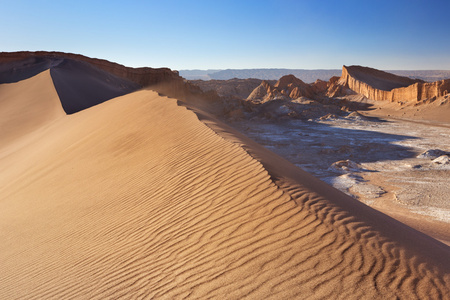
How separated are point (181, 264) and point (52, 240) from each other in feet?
8.40

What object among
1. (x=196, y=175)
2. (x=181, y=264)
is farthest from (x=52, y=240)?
(x=181, y=264)

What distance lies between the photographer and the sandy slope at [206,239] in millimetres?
2561

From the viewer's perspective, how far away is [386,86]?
3828 centimetres

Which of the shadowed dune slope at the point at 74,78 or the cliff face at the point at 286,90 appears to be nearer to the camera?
the shadowed dune slope at the point at 74,78

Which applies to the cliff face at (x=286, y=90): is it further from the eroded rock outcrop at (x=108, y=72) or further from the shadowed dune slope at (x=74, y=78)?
the shadowed dune slope at (x=74, y=78)

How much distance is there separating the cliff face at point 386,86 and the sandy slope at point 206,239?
2817cm

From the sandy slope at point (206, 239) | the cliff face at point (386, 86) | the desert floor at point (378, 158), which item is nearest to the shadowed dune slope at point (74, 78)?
the desert floor at point (378, 158)

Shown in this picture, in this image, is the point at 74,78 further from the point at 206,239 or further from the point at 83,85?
the point at 206,239

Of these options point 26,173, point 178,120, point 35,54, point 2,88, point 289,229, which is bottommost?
point 26,173

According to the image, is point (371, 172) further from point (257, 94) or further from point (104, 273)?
point (257, 94)

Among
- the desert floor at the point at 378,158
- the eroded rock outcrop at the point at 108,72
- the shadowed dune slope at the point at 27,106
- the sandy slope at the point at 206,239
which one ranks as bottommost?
the desert floor at the point at 378,158

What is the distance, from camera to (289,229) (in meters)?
3.06

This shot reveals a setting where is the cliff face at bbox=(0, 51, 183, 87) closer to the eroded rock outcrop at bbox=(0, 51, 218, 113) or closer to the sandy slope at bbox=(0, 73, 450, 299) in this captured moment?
the eroded rock outcrop at bbox=(0, 51, 218, 113)

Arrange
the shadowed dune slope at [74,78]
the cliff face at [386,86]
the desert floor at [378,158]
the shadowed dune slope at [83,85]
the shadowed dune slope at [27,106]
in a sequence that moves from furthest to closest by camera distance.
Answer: the cliff face at [386,86] → the shadowed dune slope at [74,78] → the shadowed dune slope at [83,85] → the shadowed dune slope at [27,106] → the desert floor at [378,158]
